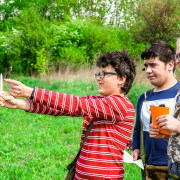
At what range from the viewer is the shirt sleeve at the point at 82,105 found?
1251 mm

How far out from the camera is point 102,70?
1.65 meters

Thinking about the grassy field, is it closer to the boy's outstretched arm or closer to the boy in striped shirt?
the boy in striped shirt

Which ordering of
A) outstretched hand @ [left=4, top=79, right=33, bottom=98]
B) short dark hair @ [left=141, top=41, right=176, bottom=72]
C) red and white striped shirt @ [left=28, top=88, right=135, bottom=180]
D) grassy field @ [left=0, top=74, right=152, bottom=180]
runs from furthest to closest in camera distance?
grassy field @ [left=0, top=74, right=152, bottom=180]
short dark hair @ [left=141, top=41, right=176, bottom=72]
red and white striped shirt @ [left=28, top=88, right=135, bottom=180]
outstretched hand @ [left=4, top=79, right=33, bottom=98]

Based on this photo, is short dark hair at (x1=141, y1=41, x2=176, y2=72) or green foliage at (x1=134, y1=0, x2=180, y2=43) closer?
short dark hair at (x1=141, y1=41, x2=176, y2=72)

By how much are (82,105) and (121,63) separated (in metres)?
0.50

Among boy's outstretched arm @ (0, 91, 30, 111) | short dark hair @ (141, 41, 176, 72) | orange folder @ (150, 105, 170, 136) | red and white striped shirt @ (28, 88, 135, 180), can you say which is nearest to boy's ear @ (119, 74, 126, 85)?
red and white striped shirt @ (28, 88, 135, 180)

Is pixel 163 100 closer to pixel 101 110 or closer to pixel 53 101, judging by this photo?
pixel 101 110

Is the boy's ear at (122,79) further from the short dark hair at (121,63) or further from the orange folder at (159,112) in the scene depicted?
the orange folder at (159,112)

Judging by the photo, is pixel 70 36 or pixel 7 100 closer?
pixel 7 100

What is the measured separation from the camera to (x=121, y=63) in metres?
1.62

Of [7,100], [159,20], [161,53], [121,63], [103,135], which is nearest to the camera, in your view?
[7,100]

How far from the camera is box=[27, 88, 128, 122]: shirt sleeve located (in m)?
1.25

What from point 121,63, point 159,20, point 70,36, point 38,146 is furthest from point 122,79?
point 70,36

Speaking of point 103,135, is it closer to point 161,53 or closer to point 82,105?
point 82,105
